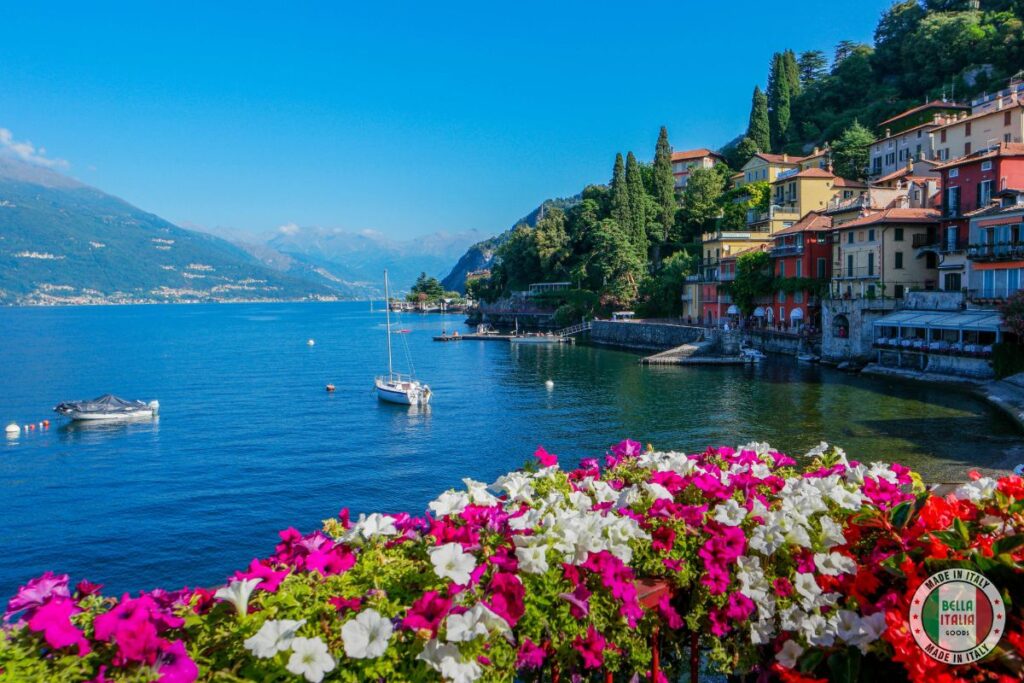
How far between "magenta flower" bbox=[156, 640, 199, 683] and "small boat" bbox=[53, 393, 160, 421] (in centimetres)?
4610

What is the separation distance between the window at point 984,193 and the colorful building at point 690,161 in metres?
67.1

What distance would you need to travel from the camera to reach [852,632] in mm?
4375

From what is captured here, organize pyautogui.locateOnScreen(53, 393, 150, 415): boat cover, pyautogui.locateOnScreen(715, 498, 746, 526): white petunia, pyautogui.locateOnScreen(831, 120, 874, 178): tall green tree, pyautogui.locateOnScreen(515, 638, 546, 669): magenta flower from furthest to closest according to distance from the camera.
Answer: pyautogui.locateOnScreen(831, 120, 874, 178): tall green tree → pyautogui.locateOnScreen(53, 393, 150, 415): boat cover → pyautogui.locateOnScreen(715, 498, 746, 526): white petunia → pyautogui.locateOnScreen(515, 638, 546, 669): magenta flower

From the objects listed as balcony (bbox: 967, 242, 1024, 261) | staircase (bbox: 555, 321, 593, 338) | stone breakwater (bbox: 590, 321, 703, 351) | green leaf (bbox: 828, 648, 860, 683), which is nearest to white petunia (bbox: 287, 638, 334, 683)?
green leaf (bbox: 828, 648, 860, 683)

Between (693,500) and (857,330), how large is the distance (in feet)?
180

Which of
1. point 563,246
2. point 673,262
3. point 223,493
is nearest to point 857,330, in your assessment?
point 673,262

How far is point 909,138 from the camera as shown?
76.8 m

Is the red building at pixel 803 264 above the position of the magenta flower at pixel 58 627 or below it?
above

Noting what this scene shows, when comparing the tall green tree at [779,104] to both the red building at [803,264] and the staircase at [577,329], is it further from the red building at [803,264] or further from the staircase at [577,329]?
the red building at [803,264]

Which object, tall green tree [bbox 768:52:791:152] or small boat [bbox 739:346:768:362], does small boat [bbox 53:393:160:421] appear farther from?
tall green tree [bbox 768:52:791:152]

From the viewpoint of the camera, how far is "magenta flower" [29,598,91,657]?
3.37 m

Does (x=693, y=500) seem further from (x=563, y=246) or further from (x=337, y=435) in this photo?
(x=563, y=246)

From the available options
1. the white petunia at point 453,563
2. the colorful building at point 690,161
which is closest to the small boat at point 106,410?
the white petunia at point 453,563

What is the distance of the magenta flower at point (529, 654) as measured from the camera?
161 inches
